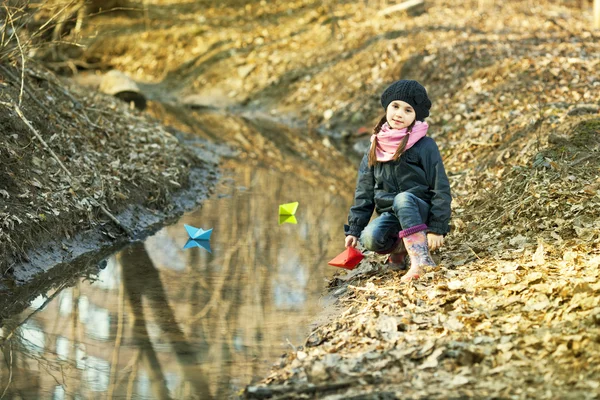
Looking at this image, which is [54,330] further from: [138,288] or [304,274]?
[304,274]

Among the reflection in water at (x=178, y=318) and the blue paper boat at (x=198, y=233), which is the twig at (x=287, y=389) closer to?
the reflection in water at (x=178, y=318)

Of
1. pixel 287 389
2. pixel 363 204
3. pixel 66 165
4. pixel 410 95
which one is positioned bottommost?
pixel 287 389

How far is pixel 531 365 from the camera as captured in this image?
165 inches

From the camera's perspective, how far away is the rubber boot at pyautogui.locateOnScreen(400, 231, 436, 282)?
5.96m

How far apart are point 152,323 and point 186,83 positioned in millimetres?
16132

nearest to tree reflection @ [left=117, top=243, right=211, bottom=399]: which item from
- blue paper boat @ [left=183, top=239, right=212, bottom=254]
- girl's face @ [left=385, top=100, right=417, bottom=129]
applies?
blue paper boat @ [left=183, top=239, right=212, bottom=254]

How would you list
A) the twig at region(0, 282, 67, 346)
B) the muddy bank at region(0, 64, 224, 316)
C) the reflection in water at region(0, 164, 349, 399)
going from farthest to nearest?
the muddy bank at region(0, 64, 224, 316)
the twig at region(0, 282, 67, 346)
the reflection in water at region(0, 164, 349, 399)

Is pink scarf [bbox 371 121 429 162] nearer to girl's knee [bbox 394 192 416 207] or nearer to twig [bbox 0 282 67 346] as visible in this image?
girl's knee [bbox 394 192 416 207]

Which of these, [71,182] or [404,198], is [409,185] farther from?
[71,182]

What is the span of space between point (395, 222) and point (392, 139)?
2.15 feet

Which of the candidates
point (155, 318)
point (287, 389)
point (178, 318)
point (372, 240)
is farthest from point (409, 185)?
point (287, 389)

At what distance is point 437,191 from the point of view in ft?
19.6

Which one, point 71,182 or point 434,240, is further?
point 71,182

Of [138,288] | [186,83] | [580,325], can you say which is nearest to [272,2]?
[186,83]
